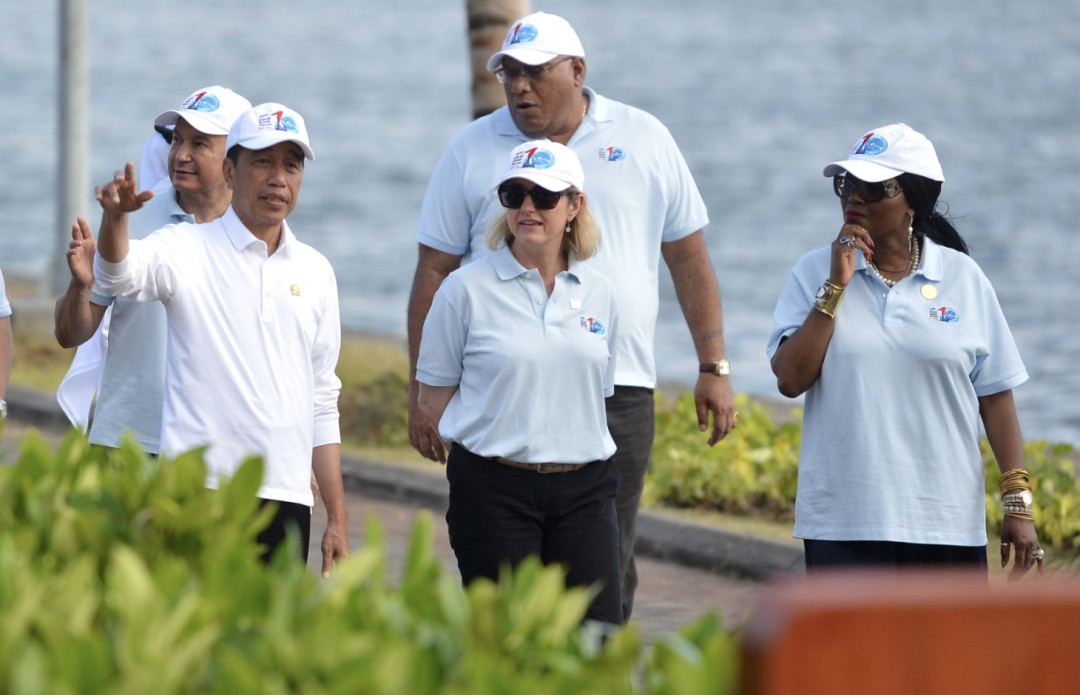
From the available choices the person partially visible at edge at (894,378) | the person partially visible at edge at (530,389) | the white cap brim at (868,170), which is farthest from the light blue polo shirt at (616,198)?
the white cap brim at (868,170)

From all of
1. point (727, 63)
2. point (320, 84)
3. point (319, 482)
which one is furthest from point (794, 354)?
point (727, 63)

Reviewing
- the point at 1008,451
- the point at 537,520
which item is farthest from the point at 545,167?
the point at 1008,451

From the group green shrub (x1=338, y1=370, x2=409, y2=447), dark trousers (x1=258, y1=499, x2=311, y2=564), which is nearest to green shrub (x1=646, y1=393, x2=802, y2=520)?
green shrub (x1=338, y1=370, x2=409, y2=447)

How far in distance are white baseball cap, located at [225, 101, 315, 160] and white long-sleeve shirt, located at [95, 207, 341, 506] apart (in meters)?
0.23

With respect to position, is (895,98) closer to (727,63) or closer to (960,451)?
(727,63)

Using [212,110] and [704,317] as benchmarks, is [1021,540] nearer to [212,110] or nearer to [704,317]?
[704,317]

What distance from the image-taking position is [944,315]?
5000 mm

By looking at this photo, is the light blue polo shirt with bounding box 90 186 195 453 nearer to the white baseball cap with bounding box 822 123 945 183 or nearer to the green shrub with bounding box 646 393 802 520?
the white baseball cap with bounding box 822 123 945 183

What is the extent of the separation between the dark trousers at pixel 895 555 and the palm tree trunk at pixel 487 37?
5.77 m

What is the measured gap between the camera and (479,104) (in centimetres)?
1047

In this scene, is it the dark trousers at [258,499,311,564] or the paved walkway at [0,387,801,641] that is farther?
the paved walkway at [0,387,801,641]

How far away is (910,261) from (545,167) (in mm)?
1074

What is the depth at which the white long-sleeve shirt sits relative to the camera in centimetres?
483

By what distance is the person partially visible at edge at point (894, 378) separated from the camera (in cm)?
494
